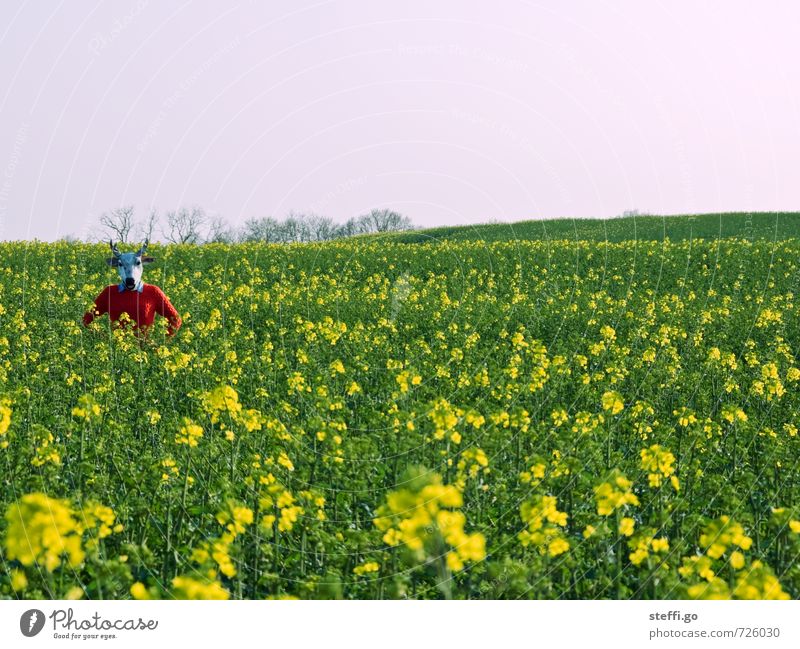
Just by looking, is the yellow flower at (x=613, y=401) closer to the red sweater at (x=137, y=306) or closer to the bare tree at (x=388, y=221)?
the red sweater at (x=137, y=306)

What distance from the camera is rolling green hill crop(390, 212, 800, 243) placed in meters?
46.6

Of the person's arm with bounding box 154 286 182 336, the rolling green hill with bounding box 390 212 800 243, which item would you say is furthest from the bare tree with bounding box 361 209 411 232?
the person's arm with bounding box 154 286 182 336

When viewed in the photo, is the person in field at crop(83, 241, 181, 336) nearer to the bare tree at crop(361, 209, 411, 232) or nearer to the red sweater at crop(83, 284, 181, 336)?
the red sweater at crop(83, 284, 181, 336)

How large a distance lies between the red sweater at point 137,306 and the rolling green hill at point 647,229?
2841 cm

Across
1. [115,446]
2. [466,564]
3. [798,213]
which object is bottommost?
[466,564]

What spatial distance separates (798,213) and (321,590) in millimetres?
62416

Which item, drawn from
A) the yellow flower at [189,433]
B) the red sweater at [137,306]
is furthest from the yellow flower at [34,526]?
the red sweater at [137,306]

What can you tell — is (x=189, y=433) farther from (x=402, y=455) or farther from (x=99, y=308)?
(x=99, y=308)

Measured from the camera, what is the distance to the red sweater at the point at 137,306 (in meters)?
14.8

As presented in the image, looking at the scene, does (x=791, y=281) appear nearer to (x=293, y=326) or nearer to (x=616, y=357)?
(x=616, y=357)

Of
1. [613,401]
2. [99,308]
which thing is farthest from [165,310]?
[613,401]

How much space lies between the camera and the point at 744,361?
15062mm

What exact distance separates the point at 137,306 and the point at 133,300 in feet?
0.53
